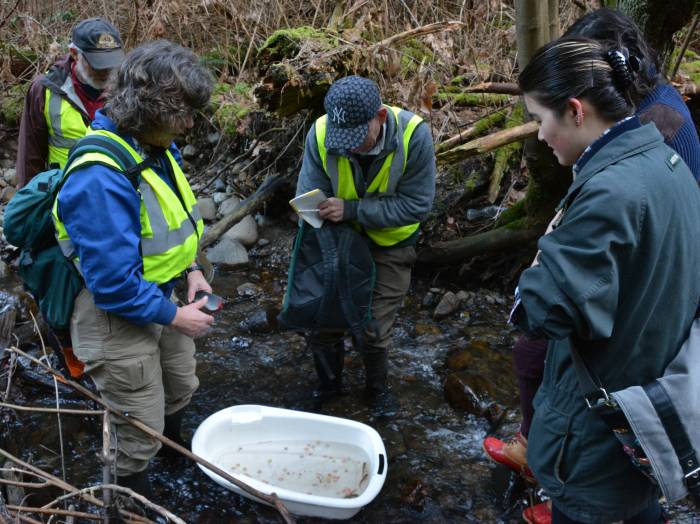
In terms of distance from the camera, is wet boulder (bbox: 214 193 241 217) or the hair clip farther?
wet boulder (bbox: 214 193 241 217)

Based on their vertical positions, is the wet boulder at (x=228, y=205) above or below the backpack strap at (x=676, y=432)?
below

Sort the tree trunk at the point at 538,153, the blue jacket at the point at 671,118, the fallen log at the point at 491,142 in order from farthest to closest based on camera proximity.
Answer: the fallen log at the point at 491,142 → the tree trunk at the point at 538,153 → the blue jacket at the point at 671,118

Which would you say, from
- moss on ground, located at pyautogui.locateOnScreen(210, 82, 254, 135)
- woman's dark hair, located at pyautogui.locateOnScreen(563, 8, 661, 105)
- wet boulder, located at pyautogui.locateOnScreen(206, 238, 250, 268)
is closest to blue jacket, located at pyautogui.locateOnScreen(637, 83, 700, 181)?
woman's dark hair, located at pyautogui.locateOnScreen(563, 8, 661, 105)

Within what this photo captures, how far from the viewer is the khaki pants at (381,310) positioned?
3.62 meters

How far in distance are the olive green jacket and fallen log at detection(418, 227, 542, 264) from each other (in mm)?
3108

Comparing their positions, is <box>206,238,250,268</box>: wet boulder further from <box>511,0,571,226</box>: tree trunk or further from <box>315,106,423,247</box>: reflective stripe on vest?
<box>315,106,423,247</box>: reflective stripe on vest

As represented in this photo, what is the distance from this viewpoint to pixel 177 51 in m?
2.51

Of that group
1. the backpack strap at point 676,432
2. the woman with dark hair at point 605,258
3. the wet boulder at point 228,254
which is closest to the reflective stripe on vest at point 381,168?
the woman with dark hair at point 605,258

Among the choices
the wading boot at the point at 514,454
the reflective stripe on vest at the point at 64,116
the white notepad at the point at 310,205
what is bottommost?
the wading boot at the point at 514,454

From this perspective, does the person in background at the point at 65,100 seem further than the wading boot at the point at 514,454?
Yes

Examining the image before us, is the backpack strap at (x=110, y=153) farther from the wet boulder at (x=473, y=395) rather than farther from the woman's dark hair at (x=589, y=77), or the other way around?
the wet boulder at (x=473, y=395)

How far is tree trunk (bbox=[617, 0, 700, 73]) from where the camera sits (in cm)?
337

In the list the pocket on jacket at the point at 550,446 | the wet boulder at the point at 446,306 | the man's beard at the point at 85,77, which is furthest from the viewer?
the wet boulder at the point at 446,306

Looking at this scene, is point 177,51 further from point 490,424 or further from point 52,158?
point 490,424
